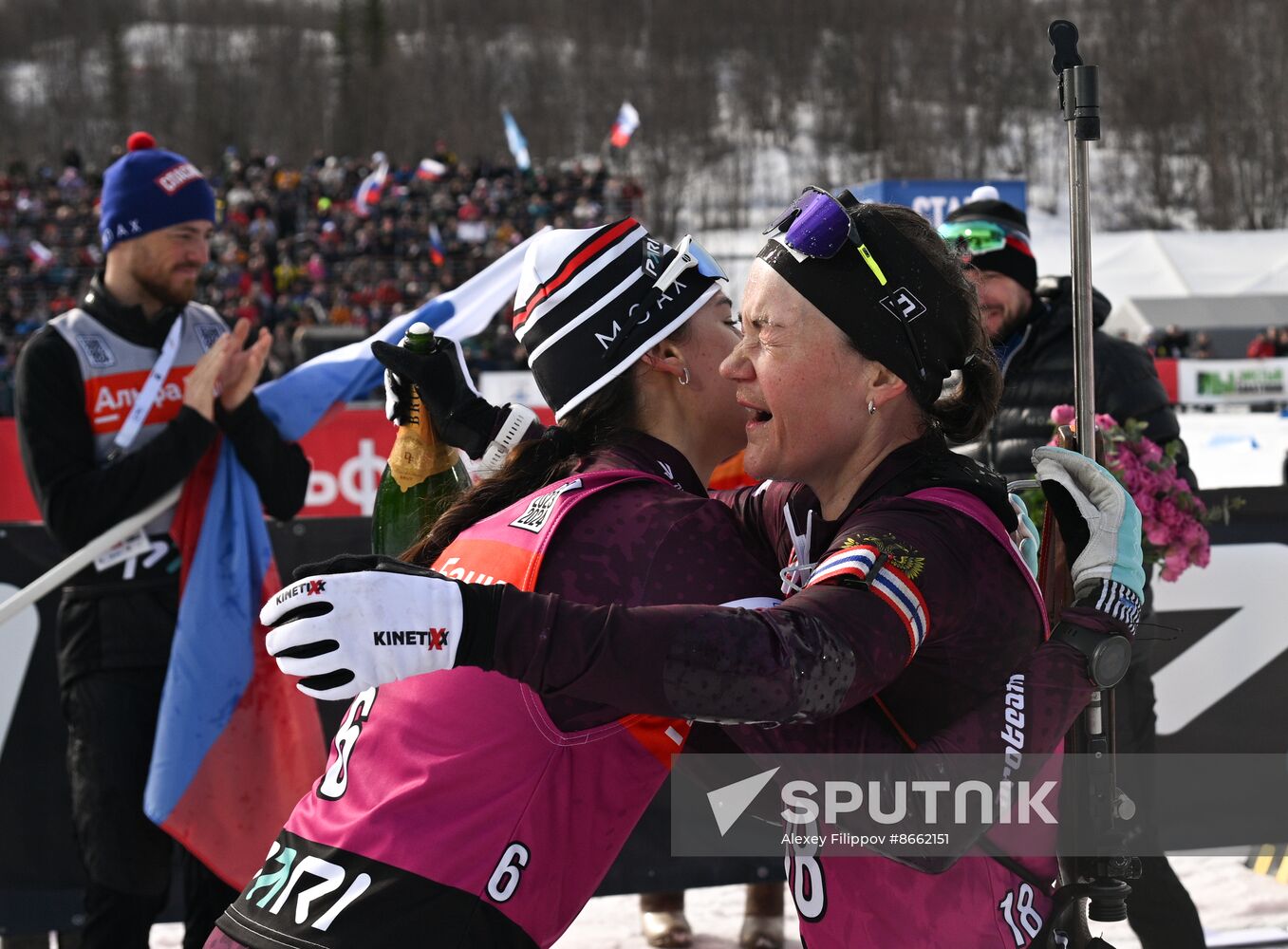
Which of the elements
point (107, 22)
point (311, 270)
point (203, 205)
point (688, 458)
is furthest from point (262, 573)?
point (107, 22)

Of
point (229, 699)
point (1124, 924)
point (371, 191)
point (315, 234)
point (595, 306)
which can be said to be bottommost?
point (1124, 924)

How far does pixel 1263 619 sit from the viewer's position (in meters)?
4.37

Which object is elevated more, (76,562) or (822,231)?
(822,231)

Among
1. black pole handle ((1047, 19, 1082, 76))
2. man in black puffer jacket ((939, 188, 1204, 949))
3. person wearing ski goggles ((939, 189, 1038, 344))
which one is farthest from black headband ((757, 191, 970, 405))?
person wearing ski goggles ((939, 189, 1038, 344))

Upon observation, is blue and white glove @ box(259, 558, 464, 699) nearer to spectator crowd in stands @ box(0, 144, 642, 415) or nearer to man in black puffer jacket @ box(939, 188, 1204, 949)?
man in black puffer jacket @ box(939, 188, 1204, 949)

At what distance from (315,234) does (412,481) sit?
99.1ft

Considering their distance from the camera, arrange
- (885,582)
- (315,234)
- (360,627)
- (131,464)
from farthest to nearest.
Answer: (315,234), (131,464), (885,582), (360,627)

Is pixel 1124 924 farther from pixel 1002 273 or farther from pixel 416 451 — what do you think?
pixel 416 451

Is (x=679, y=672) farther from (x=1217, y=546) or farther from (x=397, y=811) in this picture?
(x=1217, y=546)

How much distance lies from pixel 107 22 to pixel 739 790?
3284 inches

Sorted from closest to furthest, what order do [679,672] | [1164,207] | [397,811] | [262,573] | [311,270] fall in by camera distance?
[679,672], [397,811], [262,573], [311,270], [1164,207]

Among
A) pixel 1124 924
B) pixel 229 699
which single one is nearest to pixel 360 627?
pixel 229 699

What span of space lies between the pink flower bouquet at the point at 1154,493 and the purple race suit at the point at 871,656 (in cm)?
153

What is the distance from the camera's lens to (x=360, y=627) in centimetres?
130
